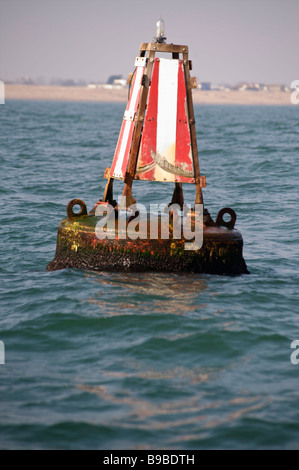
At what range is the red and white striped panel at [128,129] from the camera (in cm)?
775

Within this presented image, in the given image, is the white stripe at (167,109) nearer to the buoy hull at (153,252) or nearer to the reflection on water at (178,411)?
the buoy hull at (153,252)

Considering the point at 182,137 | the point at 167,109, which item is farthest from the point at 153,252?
the point at 167,109

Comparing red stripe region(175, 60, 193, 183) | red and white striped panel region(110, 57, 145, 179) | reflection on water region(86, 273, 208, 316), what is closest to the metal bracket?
red and white striped panel region(110, 57, 145, 179)

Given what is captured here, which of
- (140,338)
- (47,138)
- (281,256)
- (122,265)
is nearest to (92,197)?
(281,256)

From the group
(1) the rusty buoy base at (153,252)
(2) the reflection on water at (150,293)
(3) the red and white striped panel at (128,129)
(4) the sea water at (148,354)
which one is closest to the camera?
(4) the sea water at (148,354)

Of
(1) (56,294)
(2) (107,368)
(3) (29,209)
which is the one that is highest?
(3) (29,209)

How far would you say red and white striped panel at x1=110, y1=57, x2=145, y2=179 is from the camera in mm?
7754

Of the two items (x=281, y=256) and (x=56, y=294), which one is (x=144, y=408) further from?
(x=281, y=256)

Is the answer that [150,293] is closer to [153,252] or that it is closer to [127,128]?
[153,252]

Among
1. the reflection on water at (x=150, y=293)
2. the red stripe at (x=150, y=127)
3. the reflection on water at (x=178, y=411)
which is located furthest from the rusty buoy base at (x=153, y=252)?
the reflection on water at (x=178, y=411)

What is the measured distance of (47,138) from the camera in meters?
33.8

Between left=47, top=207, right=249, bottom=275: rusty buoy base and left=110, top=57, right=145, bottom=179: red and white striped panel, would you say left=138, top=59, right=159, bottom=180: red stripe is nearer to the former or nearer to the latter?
left=110, top=57, right=145, bottom=179: red and white striped panel

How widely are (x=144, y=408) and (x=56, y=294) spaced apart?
8.99 ft

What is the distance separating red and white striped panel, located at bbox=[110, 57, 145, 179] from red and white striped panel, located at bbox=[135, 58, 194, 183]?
0.18 m
